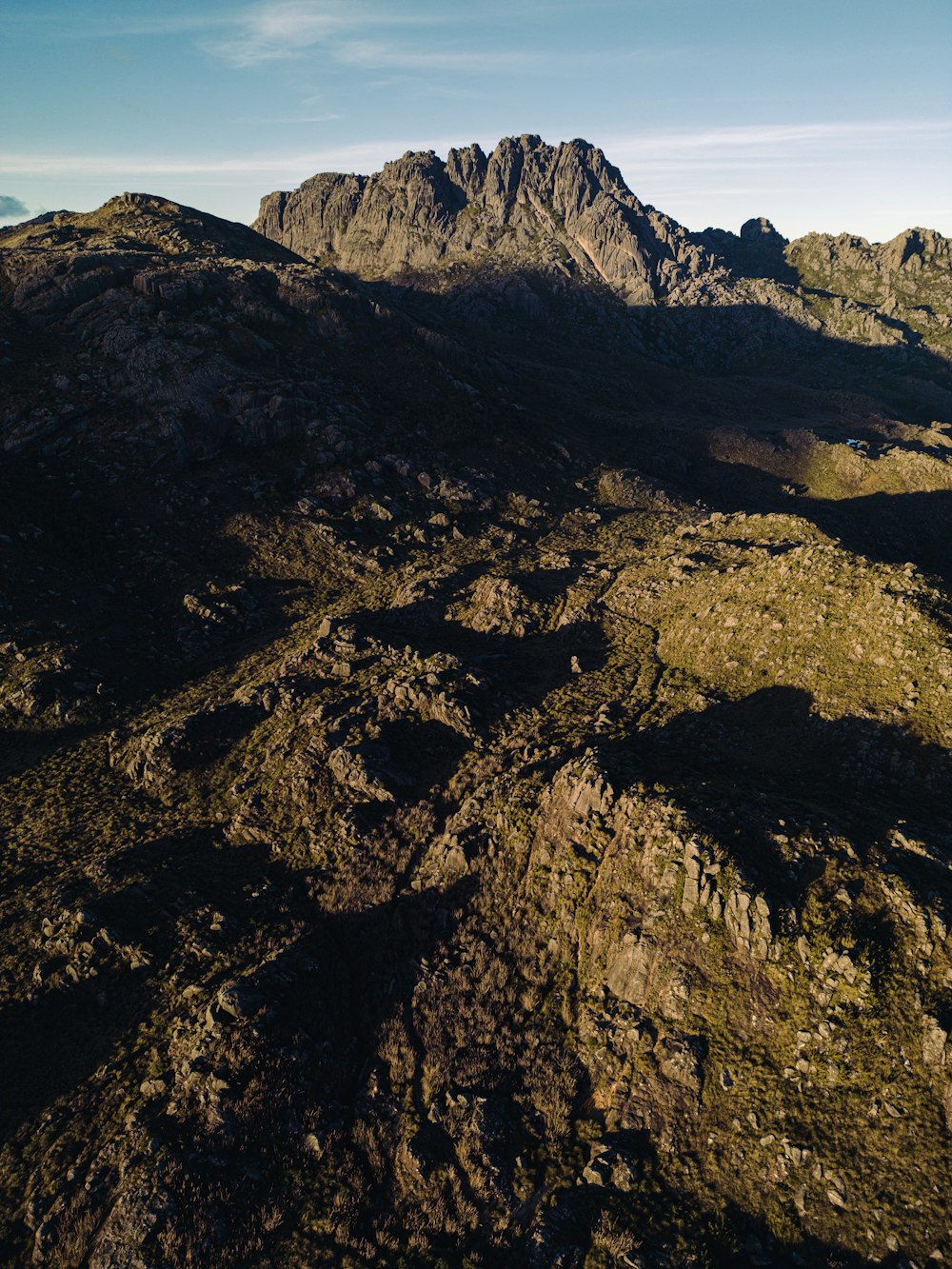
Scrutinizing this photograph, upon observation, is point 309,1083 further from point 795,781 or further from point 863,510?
A: point 863,510

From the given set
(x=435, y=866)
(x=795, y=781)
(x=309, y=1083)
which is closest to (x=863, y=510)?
(x=795, y=781)

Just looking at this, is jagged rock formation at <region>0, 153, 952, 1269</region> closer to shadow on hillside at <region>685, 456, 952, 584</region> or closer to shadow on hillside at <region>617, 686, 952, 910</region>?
shadow on hillside at <region>617, 686, 952, 910</region>

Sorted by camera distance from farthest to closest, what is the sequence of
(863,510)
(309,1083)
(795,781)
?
1. (863,510)
2. (795,781)
3. (309,1083)

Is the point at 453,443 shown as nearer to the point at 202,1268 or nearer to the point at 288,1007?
the point at 288,1007

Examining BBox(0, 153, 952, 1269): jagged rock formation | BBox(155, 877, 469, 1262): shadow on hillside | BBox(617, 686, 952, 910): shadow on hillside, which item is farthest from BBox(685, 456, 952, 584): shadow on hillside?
BBox(155, 877, 469, 1262): shadow on hillside

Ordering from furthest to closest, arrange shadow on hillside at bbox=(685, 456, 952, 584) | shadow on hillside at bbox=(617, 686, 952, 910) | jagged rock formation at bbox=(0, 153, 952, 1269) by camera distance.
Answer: shadow on hillside at bbox=(685, 456, 952, 584) → shadow on hillside at bbox=(617, 686, 952, 910) → jagged rock formation at bbox=(0, 153, 952, 1269)
